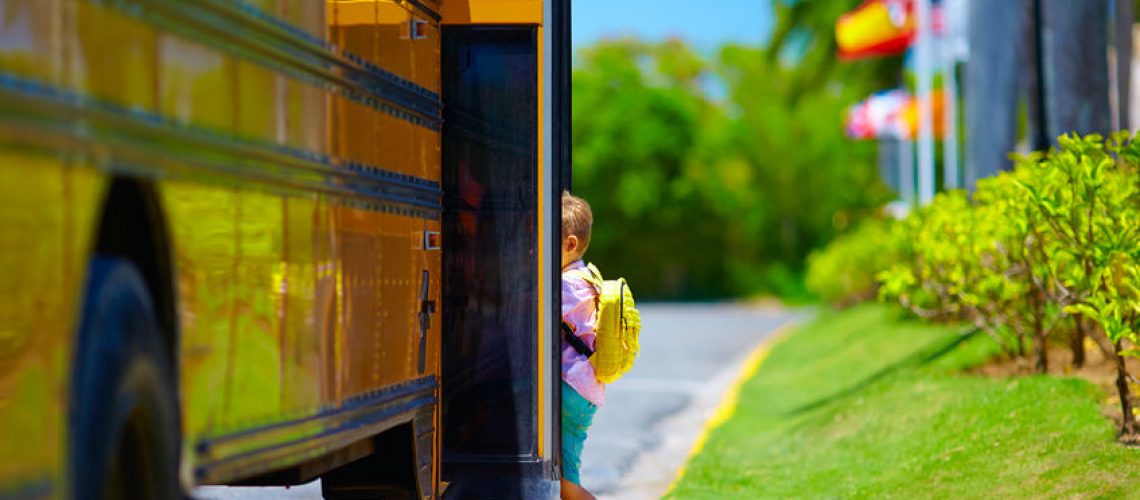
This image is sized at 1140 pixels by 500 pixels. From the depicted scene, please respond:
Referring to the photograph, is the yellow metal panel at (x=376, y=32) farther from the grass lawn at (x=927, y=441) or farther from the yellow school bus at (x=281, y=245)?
the grass lawn at (x=927, y=441)

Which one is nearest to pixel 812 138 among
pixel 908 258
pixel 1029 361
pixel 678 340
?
pixel 678 340

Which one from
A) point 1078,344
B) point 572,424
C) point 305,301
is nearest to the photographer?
point 305,301

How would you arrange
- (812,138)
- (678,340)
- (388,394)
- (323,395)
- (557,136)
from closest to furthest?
(323,395)
(388,394)
(557,136)
(678,340)
(812,138)

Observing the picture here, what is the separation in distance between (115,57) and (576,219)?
3787mm

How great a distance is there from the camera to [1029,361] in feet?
41.8

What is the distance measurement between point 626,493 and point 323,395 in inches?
207

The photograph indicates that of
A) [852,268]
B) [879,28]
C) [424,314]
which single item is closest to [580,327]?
[424,314]

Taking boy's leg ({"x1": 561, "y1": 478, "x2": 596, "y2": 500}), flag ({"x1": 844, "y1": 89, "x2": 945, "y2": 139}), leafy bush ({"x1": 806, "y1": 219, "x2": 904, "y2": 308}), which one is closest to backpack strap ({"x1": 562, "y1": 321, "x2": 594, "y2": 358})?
boy's leg ({"x1": 561, "y1": 478, "x2": 596, "y2": 500})

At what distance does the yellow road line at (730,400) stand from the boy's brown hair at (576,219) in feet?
10.1

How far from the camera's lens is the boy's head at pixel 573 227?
7570 millimetres

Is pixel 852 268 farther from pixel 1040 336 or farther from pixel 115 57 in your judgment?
pixel 115 57

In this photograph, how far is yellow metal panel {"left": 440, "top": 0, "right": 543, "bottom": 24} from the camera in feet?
22.9

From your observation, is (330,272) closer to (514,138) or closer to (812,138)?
(514,138)

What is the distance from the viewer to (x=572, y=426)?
7.45 m
